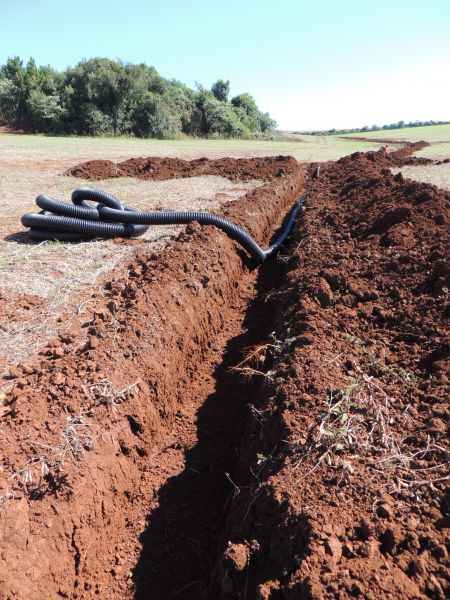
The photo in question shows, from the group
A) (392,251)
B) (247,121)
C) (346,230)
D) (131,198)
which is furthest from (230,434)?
(247,121)

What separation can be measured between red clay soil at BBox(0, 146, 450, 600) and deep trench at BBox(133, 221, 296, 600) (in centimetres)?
A: 2

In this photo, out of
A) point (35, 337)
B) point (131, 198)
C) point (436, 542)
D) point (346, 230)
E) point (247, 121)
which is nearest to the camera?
point (436, 542)

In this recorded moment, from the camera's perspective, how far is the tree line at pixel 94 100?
1460 inches

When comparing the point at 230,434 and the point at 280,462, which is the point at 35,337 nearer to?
the point at 230,434

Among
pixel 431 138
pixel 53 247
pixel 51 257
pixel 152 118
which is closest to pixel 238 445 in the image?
pixel 51 257

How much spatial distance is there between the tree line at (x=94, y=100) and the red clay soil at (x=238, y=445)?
122ft

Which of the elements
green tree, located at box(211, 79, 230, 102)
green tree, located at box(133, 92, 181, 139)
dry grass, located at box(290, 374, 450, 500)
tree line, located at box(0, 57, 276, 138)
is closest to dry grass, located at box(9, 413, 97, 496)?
dry grass, located at box(290, 374, 450, 500)

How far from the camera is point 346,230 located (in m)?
7.44

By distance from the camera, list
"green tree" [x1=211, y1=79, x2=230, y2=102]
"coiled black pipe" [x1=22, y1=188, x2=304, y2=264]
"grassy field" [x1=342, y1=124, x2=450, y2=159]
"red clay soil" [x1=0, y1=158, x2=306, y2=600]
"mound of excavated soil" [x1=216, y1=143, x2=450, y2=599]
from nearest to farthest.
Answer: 1. "mound of excavated soil" [x1=216, y1=143, x2=450, y2=599]
2. "red clay soil" [x1=0, y1=158, x2=306, y2=600]
3. "coiled black pipe" [x1=22, y1=188, x2=304, y2=264]
4. "grassy field" [x1=342, y1=124, x2=450, y2=159]
5. "green tree" [x1=211, y1=79, x2=230, y2=102]

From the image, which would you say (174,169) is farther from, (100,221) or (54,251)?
(54,251)

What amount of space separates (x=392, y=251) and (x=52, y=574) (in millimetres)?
5322

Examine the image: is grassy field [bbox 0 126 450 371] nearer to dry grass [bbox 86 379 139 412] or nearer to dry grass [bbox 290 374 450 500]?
dry grass [bbox 86 379 139 412]

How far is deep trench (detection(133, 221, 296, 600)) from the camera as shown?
289 centimetres

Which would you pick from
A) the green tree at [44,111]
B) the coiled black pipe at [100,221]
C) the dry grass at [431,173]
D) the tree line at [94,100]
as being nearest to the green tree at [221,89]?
the tree line at [94,100]
